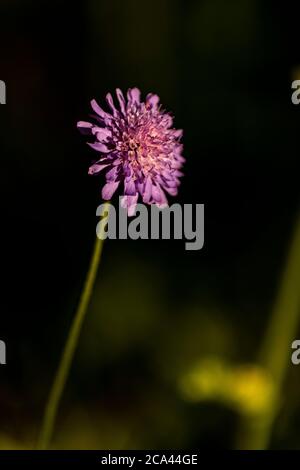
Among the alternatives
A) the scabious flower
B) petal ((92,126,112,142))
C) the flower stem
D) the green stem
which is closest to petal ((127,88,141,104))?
the scabious flower

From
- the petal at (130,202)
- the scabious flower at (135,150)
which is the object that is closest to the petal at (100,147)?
the scabious flower at (135,150)

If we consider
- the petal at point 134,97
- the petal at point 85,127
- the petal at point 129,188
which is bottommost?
the petal at point 129,188

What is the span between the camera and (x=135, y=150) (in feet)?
5.04

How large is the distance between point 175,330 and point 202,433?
427 millimetres

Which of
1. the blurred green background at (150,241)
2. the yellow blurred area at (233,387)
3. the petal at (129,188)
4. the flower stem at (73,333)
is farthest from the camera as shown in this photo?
the blurred green background at (150,241)

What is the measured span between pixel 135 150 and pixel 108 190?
0.16 metres

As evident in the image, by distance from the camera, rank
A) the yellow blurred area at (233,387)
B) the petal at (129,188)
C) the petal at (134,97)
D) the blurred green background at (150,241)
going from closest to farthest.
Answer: the petal at (129,188) → the petal at (134,97) → the yellow blurred area at (233,387) → the blurred green background at (150,241)

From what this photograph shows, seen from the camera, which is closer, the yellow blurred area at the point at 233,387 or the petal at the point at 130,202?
the petal at the point at 130,202

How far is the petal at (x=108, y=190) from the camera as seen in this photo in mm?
1407

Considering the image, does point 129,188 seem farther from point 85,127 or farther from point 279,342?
point 279,342

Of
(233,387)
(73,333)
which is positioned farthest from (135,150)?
(233,387)

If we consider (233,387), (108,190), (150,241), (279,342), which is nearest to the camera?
(108,190)

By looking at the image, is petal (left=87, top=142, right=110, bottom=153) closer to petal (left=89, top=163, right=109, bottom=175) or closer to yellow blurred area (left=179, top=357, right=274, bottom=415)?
petal (left=89, top=163, right=109, bottom=175)

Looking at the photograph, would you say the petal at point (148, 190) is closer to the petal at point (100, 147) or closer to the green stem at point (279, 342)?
the petal at point (100, 147)
